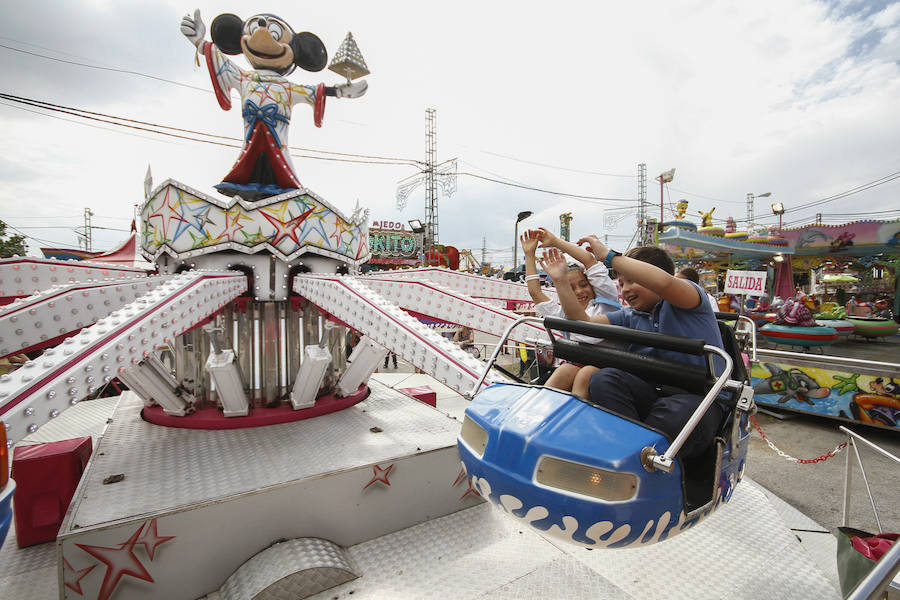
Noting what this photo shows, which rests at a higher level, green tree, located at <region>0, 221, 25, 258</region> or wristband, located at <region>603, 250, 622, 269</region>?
green tree, located at <region>0, 221, 25, 258</region>

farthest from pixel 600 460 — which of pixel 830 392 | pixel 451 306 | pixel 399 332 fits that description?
pixel 830 392

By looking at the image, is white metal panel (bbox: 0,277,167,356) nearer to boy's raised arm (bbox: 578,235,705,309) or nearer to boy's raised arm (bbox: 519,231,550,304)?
boy's raised arm (bbox: 519,231,550,304)

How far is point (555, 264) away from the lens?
1947 millimetres

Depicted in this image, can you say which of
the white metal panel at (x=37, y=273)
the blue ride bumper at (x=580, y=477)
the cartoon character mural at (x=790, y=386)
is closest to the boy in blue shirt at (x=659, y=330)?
the blue ride bumper at (x=580, y=477)

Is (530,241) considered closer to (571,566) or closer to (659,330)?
(659,330)

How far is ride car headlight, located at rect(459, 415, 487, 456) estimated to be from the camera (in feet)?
4.36

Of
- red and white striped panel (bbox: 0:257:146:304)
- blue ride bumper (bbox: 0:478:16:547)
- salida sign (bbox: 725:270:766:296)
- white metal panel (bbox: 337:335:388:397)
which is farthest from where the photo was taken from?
salida sign (bbox: 725:270:766:296)

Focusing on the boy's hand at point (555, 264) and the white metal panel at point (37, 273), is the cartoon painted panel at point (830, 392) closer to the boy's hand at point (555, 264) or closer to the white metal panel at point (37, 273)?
the boy's hand at point (555, 264)

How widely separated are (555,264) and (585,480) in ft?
3.46

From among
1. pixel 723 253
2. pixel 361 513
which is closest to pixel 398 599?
pixel 361 513

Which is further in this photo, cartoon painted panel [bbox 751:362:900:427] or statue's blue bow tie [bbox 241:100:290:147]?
cartoon painted panel [bbox 751:362:900:427]

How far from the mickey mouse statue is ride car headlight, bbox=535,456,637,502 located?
4.18m

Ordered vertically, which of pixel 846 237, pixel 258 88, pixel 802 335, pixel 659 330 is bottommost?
pixel 802 335

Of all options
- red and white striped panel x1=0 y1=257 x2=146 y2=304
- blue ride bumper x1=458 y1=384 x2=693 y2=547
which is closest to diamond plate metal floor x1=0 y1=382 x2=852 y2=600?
blue ride bumper x1=458 y1=384 x2=693 y2=547
